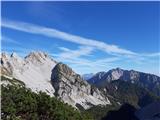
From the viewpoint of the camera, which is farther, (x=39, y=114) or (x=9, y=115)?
(x=39, y=114)

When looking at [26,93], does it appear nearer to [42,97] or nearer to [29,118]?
[42,97]

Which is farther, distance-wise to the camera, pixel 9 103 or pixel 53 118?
pixel 53 118

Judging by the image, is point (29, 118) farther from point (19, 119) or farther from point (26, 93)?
point (26, 93)

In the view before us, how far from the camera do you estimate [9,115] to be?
71125mm

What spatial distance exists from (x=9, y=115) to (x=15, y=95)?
879cm

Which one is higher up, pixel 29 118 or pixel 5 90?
pixel 5 90

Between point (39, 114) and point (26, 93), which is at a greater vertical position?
point (26, 93)

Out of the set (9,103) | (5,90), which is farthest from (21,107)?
(5,90)

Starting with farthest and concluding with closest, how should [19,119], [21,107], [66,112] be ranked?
[66,112], [21,107], [19,119]

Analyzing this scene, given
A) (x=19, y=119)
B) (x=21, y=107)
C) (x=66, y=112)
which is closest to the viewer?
(x=19, y=119)

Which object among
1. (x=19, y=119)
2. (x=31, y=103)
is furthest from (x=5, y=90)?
(x=19, y=119)

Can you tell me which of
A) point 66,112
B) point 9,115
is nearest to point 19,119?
point 9,115

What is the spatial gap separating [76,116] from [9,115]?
62.2 feet

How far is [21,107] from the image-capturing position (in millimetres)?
74625
